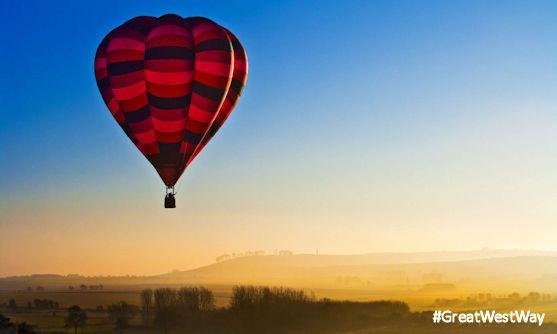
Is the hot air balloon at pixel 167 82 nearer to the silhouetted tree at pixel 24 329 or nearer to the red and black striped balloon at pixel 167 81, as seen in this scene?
the red and black striped balloon at pixel 167 81

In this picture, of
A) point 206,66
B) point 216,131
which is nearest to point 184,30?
point 206,66

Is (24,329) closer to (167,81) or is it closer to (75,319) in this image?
(75,319)

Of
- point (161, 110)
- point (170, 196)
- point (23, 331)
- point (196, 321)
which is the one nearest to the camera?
point (170, 196)

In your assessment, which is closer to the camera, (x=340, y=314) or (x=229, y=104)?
(x=229, y=104)

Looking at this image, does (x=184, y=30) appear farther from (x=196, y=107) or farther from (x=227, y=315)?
(x=227, y=315)

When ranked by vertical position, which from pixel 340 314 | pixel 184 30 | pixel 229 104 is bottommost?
pixel 340 314

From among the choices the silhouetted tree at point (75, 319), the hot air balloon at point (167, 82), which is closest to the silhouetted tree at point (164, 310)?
the silhouetted tree at point (75, 319)

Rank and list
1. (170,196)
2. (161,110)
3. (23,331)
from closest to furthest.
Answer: (170,196) → (161,110) → (23,331)
